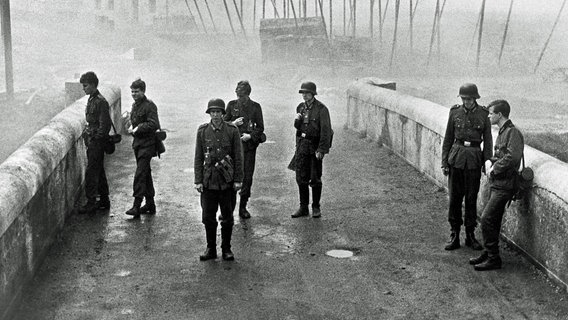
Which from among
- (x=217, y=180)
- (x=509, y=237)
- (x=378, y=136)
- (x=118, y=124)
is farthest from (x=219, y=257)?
(x=118, y=124)

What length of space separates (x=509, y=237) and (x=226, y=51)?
111ft

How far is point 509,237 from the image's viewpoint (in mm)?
7984

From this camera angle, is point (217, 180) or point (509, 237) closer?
point (217, 180)

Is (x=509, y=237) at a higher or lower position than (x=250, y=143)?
lower

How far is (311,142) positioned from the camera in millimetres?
9352

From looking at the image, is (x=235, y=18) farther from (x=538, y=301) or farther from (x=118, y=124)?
(x=538, y=301)

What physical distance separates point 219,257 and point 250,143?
1885 millimetres

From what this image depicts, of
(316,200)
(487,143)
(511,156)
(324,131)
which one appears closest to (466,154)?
(487,143)

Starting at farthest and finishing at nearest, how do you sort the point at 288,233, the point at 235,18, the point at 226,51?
1. the point at 235,18
2. the point at 226,51
3. the point at 288,233

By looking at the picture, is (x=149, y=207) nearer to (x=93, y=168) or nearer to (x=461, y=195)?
(x=93, y=168)

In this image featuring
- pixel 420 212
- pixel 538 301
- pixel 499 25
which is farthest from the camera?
pixel 499 25

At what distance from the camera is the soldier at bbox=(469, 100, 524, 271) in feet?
23.1

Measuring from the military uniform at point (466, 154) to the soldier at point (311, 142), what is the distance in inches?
68.3

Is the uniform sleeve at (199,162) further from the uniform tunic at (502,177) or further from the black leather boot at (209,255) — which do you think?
the uniform tunic at (502,177)
